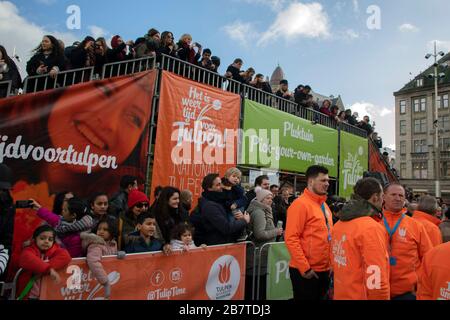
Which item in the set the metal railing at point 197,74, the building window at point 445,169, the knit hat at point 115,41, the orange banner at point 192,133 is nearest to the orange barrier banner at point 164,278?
the orange banner at point 192,133

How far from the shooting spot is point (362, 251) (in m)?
2.78

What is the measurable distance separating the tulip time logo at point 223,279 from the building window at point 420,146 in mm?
58638

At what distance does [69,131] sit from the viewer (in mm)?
5664

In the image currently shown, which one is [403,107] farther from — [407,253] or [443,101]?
[407,253]

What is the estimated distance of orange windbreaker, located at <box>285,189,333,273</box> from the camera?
3.64m

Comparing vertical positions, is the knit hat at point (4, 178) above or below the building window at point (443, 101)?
below

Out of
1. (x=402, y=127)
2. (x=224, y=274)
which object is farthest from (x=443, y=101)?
(x=224, y=274)

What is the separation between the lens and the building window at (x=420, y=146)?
56.0 m

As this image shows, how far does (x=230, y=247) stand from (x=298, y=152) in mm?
5841

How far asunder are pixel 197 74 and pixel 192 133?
142 centimetres

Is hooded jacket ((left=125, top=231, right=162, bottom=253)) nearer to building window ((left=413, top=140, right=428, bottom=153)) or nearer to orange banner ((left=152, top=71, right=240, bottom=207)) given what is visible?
orange banner ((left=152, top=71, right=240, bottom=207))

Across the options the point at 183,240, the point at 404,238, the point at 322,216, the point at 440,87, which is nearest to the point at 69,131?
the point at 183,240

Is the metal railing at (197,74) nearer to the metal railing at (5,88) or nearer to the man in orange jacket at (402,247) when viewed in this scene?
the metal railing at (5,88)

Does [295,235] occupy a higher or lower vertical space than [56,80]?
lower
